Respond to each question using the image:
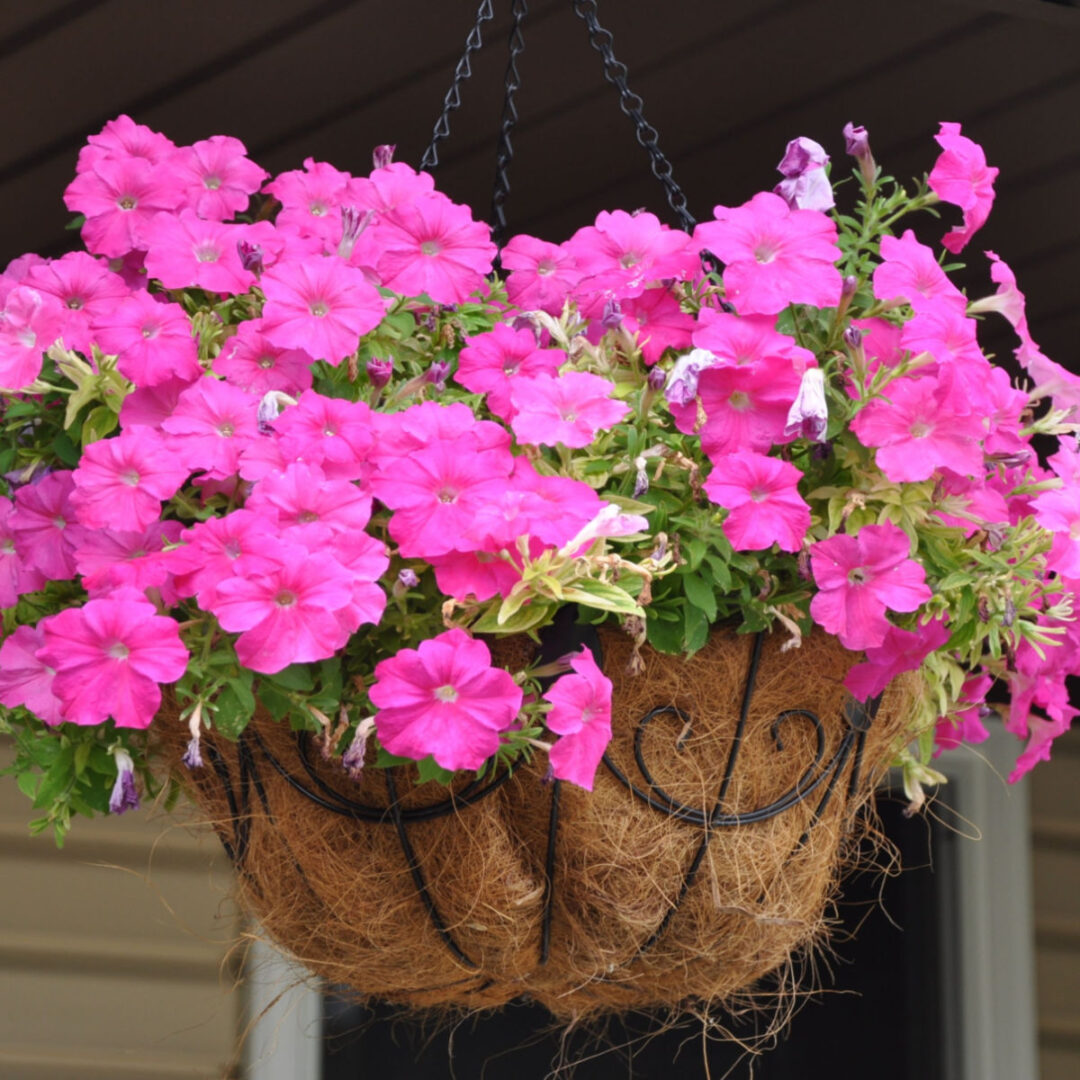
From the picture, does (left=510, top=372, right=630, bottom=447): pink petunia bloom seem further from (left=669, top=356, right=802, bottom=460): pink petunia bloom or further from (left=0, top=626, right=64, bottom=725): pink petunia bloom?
(left=0, top=626, right=64, bottom=725): pink petunia bloom

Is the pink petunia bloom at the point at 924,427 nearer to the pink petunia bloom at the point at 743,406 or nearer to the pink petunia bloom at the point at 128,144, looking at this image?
the pink petunia bloom at the point at 743,406

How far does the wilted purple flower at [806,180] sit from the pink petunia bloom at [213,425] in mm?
371

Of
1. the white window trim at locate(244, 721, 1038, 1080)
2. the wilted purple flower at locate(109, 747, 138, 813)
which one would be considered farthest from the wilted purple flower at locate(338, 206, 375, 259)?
the white window trim at locate(244, 721, 1038, 1080)

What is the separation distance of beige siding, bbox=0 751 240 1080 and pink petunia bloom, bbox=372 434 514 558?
165 centimetres

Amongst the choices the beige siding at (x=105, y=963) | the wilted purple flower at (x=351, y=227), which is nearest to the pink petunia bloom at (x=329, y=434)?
the wilted purple flower at (x=351, y=227)

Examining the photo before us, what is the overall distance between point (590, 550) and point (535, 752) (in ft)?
0.47

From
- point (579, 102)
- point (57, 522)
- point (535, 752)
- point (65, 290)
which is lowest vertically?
point (535, 752)

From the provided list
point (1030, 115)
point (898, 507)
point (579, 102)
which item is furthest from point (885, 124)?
point (898, 507)

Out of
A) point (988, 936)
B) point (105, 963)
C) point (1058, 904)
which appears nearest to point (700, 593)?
point (105, 963)

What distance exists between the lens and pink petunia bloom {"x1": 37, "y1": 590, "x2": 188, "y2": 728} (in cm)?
71

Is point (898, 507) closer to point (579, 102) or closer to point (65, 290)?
point (65, 290)

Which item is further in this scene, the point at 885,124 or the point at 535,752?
the point at 885,124

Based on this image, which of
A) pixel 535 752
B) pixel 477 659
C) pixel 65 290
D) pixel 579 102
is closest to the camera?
pixel 477 659

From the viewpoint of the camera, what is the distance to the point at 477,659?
28.2 inches
